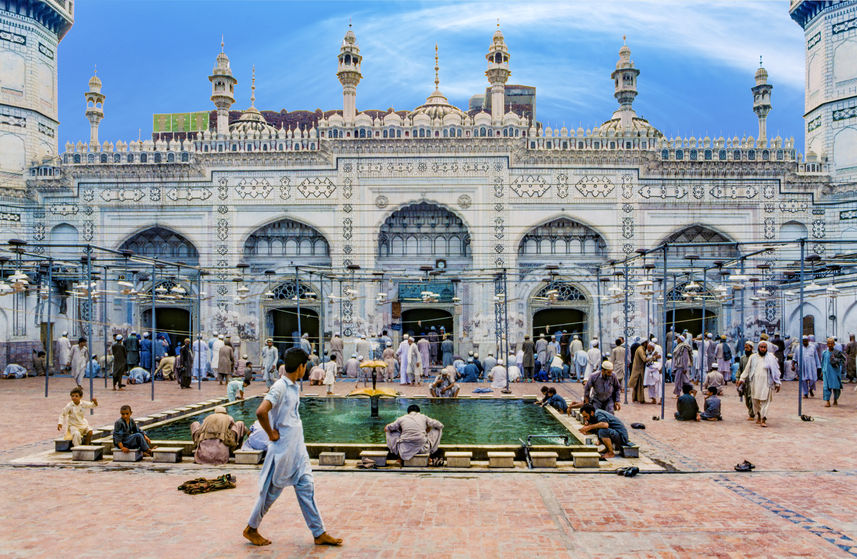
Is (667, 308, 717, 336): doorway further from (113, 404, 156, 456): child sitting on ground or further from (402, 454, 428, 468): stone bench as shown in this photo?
(113, 404, 156, 456): child sitting on ground

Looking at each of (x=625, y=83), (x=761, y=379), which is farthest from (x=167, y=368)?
(x=625, y=83)

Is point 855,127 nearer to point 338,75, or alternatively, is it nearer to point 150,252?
point 338,75

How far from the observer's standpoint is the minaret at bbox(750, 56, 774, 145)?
2436cm

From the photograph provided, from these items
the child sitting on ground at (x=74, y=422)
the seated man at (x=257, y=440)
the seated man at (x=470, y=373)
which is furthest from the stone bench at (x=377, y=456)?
the seated man at (x=470, y=373)

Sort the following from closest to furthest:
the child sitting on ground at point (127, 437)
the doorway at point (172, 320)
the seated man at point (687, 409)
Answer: the child sitting on ground at point (127, 437) → the seated man at point (687, 409) → the doorway at point (172, 320)

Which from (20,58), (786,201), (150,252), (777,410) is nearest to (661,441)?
(777,410)

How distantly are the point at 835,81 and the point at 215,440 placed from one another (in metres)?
23.2

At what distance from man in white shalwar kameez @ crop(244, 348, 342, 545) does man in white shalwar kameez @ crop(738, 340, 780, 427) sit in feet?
27.2

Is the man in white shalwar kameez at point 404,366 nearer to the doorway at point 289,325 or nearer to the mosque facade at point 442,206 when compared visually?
the mosque facade at point 442,206

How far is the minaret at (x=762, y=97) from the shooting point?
24.4 m

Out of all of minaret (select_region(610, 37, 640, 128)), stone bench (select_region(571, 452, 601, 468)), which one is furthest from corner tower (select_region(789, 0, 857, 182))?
stone bench (select_region(571, 452, 601, 468))

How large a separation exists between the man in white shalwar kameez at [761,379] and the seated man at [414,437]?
5861mm

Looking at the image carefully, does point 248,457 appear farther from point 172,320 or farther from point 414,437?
point 172,320

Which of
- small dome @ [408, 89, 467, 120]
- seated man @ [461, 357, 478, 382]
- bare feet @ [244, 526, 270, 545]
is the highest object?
small dome @ [408, 89, 467, 120]
